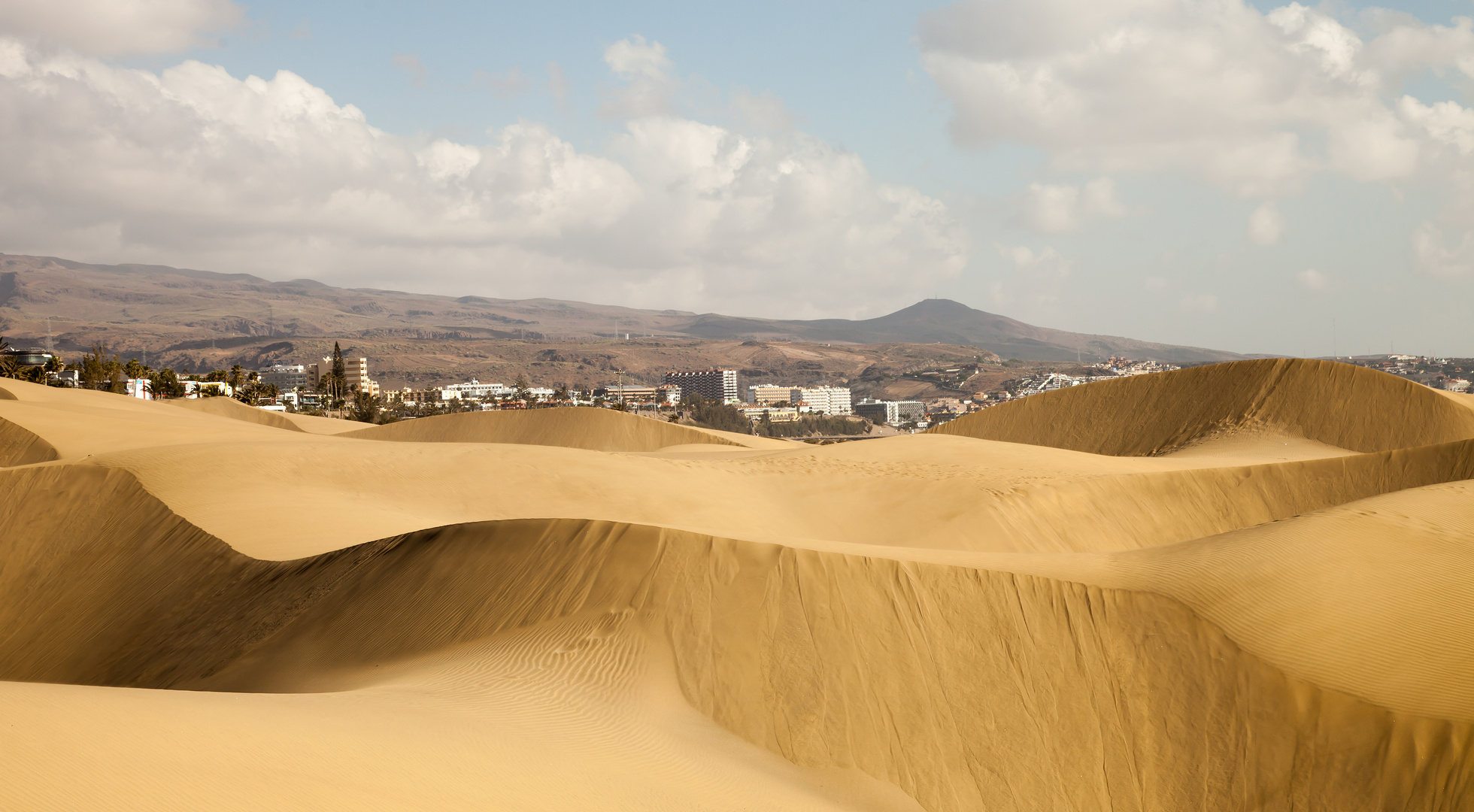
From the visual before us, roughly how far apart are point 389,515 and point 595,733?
1227 centimetres

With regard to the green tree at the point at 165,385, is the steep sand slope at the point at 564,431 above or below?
above

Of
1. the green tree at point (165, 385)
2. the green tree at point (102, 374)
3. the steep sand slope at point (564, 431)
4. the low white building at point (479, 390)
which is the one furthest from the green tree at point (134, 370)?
the low white building at point (479, 390)

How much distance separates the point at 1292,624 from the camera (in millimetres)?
10039

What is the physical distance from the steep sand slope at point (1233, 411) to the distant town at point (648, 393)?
10.0 feet

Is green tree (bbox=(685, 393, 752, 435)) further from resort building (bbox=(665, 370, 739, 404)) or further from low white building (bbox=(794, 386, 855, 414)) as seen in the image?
resort building (bbox=(665, 370, 739, 404))

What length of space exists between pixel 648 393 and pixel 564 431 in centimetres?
11881

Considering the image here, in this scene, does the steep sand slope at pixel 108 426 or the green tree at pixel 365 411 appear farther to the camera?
the green tree at pixel 365 411

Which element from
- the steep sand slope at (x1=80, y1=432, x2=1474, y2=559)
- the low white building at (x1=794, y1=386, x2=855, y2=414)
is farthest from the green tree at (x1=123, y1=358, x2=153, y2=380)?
the low white building at (x1=794, y1=386, x2=855, y2=414)

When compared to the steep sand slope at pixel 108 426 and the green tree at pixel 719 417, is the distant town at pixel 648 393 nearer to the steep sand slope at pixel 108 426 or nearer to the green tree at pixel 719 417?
the green tree at pixel 719 417

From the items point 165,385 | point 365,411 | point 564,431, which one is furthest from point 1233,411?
point 165,385

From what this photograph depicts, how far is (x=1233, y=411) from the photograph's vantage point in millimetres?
41125

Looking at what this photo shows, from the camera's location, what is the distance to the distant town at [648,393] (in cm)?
8194

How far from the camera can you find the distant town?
269ft

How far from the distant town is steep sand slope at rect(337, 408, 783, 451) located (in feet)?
39.2
